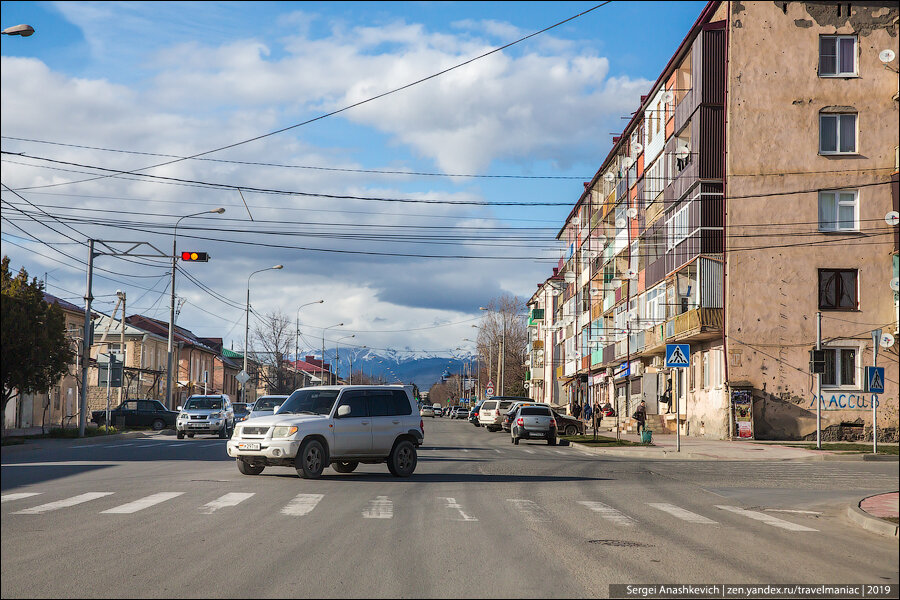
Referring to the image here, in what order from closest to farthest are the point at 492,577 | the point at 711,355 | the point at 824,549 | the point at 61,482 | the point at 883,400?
the point at 492,577 → the point at 824,549 → the point at 61,482 → the point at 883,400 → the point at 711,355

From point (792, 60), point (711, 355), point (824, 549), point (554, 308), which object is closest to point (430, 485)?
point (824, 549)

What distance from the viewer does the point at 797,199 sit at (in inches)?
1559

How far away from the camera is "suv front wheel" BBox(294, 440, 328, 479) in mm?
17859

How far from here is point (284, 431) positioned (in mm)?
17797

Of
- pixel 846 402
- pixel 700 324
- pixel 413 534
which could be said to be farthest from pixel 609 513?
pixel 846 402

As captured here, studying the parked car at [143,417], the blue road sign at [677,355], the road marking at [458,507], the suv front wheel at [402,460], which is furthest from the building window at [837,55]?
the parked car at [143,417]

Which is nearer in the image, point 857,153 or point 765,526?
point 765,526

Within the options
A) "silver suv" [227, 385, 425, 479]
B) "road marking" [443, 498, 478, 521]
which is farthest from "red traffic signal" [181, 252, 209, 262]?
"road marking" [443, 498, 478, 521]

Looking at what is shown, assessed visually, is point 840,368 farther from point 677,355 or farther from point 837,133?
point 677,355

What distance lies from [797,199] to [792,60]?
231 inches

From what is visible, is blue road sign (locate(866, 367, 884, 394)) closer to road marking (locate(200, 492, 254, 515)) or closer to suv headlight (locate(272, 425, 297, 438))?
suv headlight (locate(272, 425, 297, 438))

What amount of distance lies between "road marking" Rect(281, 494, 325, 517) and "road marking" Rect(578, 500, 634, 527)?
4.04 meters

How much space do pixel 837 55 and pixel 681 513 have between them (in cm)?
3194

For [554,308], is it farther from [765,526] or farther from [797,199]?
[765,526]
